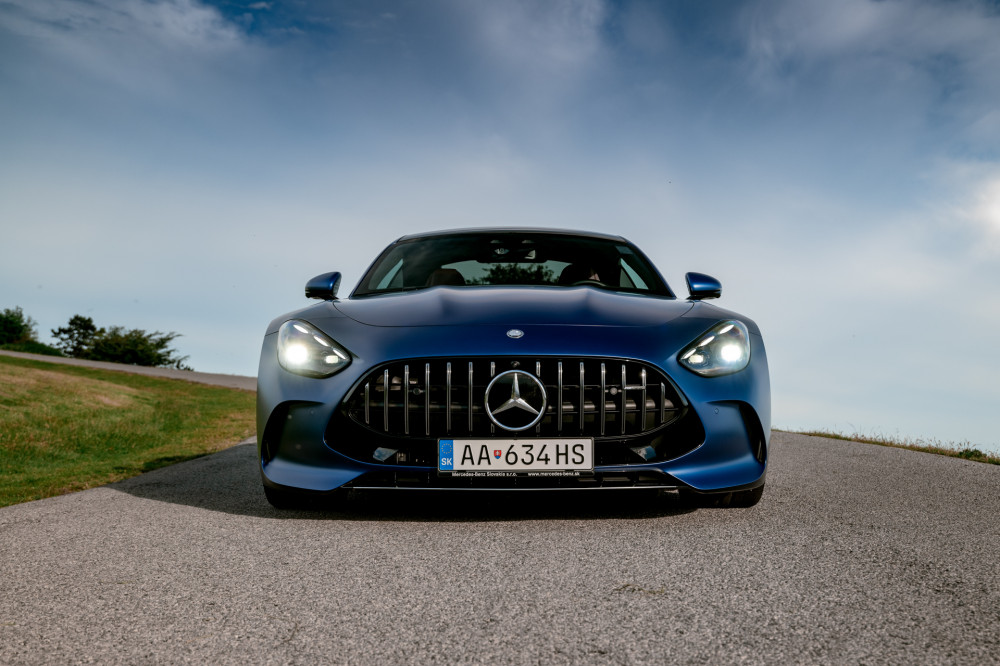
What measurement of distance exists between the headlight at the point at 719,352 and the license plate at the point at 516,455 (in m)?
0.59

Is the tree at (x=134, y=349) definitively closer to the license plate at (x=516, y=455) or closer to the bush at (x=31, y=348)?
the bush at (x=31, y=348)

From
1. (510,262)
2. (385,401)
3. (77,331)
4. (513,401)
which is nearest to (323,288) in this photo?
(510,262)

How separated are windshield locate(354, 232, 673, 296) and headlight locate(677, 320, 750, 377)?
1113 millimetres

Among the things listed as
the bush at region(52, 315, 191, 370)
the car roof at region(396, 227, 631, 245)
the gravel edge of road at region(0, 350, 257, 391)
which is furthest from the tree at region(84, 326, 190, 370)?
the car roof at region(396, 227, 631, 245)

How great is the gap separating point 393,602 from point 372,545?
78 centimetres

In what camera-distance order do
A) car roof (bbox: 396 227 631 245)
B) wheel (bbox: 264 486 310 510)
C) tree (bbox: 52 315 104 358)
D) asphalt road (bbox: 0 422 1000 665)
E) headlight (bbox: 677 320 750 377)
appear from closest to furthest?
asphalt road (bbox: 0 422 1000 665)
headlight (bbox: 677 320 750 377)
wheel (bbox: 264 486 310 510)
car roof (bbox: 396 227 631 245)
tree (bbox: 52 315 104 358)

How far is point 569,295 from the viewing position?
408 centimetres

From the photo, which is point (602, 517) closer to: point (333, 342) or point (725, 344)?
point (725, 344)

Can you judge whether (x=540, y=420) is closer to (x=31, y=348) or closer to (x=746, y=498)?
(x=746, y=498)

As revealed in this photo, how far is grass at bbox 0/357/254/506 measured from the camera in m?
6.99

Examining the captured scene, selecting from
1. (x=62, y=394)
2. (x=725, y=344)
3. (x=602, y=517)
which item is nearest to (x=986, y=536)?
(x=725, y=344)

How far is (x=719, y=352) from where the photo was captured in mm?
3605

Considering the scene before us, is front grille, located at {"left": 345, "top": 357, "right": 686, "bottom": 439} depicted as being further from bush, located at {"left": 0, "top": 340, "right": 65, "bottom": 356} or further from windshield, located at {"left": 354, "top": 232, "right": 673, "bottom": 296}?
bush, located at {"left": 0, "top": 340, "right": 65, "bottom": 356}

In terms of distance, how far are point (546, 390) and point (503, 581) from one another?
0.97 metres
